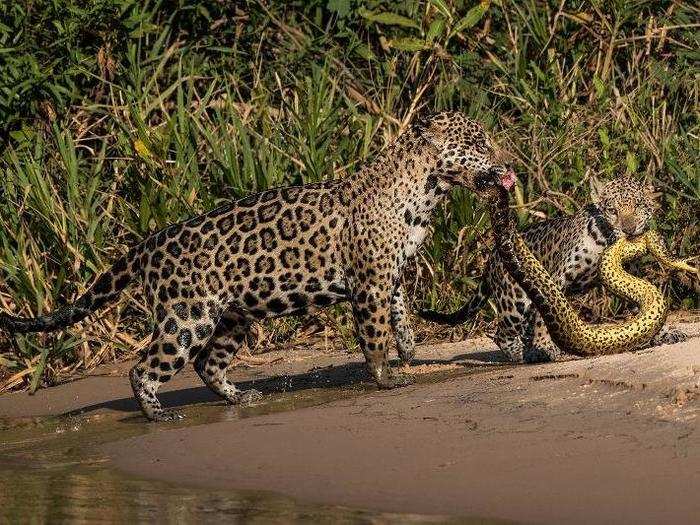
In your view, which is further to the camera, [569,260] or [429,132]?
[569,260]

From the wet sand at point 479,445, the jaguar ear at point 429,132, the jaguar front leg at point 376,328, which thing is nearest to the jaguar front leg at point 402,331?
the wet sand at point 479,445

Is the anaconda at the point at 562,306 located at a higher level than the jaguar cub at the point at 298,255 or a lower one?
lower

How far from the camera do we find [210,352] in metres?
8.91

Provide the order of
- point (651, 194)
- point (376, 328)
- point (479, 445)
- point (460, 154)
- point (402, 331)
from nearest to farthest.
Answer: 1. point (479, 445)
2. point (376, 328)
3. point (460, 154)
4. point (402, 331)
5. point (651, 194)

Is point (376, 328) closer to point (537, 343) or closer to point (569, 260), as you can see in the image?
Result: point (537, 343)

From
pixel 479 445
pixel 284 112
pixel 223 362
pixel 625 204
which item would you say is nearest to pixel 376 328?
pixel 223 362

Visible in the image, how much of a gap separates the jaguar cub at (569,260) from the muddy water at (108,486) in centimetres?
75

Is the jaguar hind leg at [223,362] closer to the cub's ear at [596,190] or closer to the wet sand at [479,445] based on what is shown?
the wet sand at [479,445]

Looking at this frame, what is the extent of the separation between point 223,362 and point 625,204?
2.50 metres

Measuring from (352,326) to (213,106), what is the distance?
2.15 m

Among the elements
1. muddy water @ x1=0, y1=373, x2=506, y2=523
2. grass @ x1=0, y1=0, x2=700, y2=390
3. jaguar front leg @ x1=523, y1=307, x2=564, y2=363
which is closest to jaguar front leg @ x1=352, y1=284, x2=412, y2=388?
muddy water @ x1=0, y1=373, x2=506, y2=523

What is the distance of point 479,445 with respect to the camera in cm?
665

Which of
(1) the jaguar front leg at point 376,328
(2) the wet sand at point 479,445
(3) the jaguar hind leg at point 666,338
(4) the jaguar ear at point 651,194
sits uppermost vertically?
(4) the jaguar ear at point 651,194

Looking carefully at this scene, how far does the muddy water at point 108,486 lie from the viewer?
611cm
